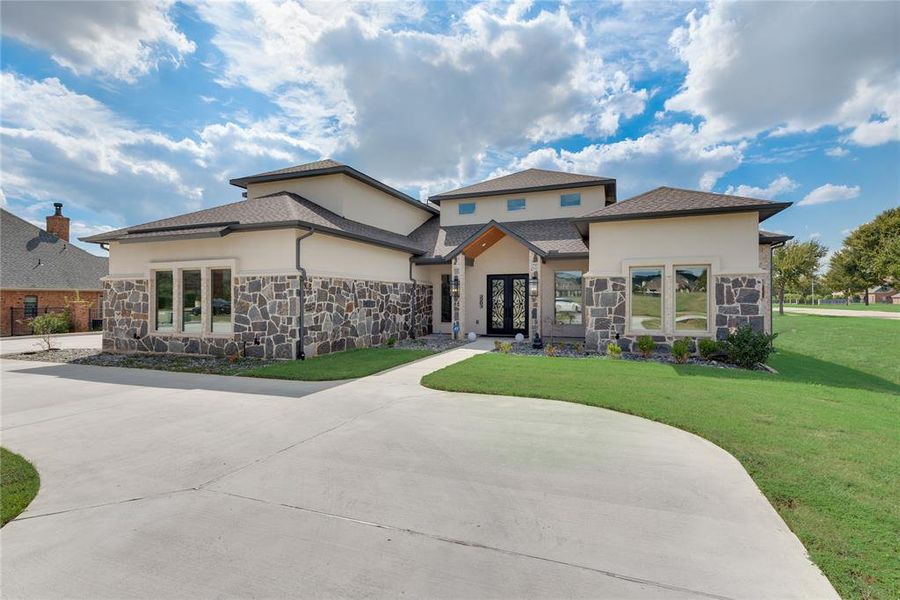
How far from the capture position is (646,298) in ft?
40.5

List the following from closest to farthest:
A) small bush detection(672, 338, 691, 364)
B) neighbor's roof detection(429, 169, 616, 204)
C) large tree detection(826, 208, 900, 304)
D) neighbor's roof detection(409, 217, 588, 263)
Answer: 1. small bush detection(672, 338, 691, 364)
2. neighbor's roof detection(409, 217, 588, 263)
3. neighbor's roof detection(429, 169, 616, 204)
4. large tree detection(826, 208, 900, 304)

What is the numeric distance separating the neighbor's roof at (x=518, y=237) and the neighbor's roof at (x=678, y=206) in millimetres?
1523

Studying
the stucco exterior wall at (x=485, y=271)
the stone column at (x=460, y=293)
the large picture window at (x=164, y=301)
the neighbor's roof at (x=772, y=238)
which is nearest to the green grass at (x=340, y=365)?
the stone column at (x=460, y=293)

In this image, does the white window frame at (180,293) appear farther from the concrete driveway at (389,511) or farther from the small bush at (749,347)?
the small bush at (749,347)

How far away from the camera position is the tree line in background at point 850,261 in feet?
120

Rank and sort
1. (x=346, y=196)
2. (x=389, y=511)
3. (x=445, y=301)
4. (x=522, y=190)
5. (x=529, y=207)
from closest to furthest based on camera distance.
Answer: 1. (x=389, y=511)
2. (x=346, y=196)
3. (x=522, y=190)
4. (x=445, y=301)
5. (x=529, y=207)

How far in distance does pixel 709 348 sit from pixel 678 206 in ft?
13.9

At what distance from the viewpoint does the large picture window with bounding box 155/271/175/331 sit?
12.8 metres

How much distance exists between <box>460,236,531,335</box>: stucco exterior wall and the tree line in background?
32004mm

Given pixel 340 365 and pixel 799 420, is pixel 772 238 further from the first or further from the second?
pixel 340 365

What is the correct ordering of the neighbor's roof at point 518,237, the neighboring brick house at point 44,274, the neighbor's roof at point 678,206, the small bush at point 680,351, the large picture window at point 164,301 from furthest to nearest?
the neighboring brick house at point 44,274, the neighbor's roof at point 518,237, the large picture window at point 164,301, the neighbor's roof at point 678,206, the small bush at point 680,351


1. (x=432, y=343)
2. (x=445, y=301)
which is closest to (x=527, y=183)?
(x=445, y=301)

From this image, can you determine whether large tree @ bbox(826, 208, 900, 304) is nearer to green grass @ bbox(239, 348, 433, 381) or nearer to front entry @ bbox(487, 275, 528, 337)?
front entry @ bbox(487, 275, 528, 337)

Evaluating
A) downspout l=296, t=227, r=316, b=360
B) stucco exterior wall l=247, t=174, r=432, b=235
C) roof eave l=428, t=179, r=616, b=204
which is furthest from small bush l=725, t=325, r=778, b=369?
stucco exterior wall l=247, t=174, r=432, b=235
